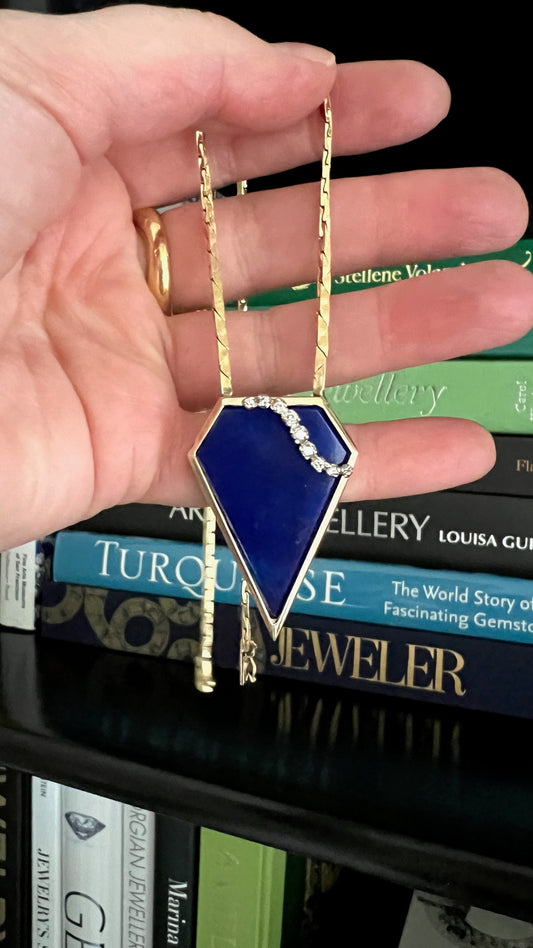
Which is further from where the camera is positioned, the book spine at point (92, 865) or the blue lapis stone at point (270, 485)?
the book spine at point (92, 865)

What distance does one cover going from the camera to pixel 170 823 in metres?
0.64

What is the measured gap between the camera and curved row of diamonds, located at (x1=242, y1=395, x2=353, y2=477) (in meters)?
0.49

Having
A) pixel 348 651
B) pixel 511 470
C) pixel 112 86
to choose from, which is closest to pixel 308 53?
pixel 112 86

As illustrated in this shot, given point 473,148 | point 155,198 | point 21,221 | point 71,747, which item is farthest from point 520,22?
point 71,747

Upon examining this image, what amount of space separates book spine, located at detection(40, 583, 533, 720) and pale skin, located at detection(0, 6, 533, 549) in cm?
16

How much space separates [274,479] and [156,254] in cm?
19

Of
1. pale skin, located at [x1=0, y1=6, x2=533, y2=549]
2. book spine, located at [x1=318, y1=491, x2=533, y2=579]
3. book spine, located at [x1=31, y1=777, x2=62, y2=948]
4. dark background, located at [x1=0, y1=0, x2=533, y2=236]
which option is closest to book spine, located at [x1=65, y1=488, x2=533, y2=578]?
book spine, located at [x1=318, y1=491, x2=533, y2=579]

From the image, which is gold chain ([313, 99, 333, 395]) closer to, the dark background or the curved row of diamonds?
the curved row of diamonds

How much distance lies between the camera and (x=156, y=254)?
56cm

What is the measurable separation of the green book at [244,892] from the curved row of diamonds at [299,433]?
323 mm

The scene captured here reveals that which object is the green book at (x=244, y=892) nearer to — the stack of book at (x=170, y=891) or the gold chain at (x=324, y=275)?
the stack of book at (x=170, y=891)

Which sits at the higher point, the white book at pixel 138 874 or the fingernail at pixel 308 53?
the fingernail at pixel 308 53

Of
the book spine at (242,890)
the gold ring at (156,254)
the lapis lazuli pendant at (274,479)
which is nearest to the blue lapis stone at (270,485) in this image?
the lapis lazuli pendant at (274,479)

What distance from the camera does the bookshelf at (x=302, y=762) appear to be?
0.45 metres
